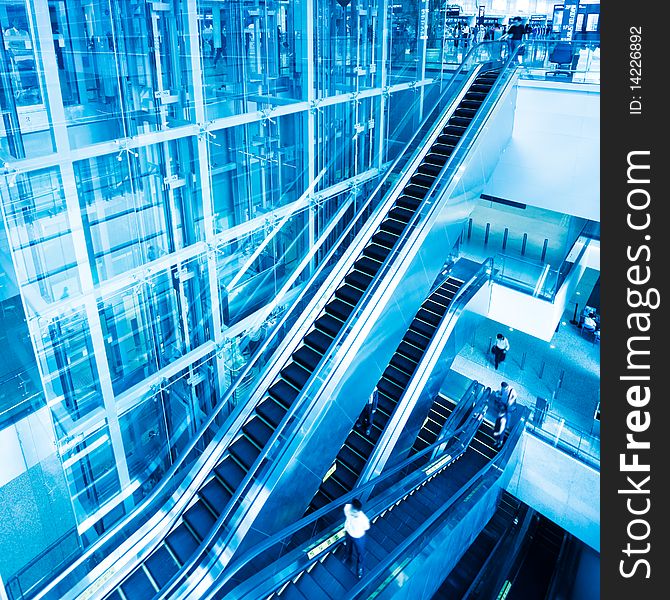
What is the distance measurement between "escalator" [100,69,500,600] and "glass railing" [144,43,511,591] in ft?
0.30

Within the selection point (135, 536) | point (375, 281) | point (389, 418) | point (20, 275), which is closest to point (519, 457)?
point (389, 418)

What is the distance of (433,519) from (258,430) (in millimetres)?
2791

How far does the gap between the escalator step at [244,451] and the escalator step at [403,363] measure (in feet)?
10.5

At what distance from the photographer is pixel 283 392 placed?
27.3 ft

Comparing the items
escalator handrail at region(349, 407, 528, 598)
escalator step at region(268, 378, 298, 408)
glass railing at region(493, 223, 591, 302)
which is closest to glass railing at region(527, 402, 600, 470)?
escalator handrail at region(349, 407, 528, 598)

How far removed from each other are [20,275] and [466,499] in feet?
23.8

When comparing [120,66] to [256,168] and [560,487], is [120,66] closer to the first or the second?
[256,168]

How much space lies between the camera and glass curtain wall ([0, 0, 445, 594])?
6113 millimetres

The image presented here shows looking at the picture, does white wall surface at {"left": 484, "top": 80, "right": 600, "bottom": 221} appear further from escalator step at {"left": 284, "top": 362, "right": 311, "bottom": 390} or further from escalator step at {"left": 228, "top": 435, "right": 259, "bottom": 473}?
escalator step at {"left": 228, "top": 435, "right": 259, "bottom": 473}

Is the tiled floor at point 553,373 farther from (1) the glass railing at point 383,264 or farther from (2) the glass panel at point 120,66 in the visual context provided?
(2) the glass panel at point 120,66

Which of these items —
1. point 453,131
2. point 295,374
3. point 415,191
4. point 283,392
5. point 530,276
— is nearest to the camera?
point 283,392

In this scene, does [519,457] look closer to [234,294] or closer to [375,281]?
[375,281]

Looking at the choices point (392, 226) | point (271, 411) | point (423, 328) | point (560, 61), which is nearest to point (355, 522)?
point (271, 411)

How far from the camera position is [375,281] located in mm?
8688
